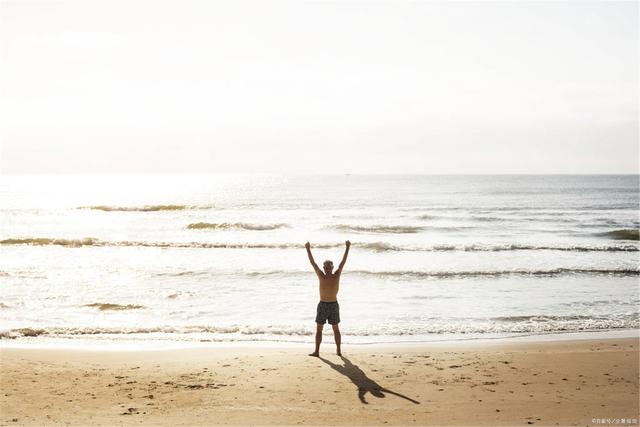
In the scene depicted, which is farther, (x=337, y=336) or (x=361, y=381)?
(x=337, y=336)

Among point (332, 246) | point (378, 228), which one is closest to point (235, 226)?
point (378, 228)

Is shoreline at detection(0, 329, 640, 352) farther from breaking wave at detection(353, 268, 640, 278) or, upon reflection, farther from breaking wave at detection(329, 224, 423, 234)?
breaking wave at detection(329, 224, 423, 234)

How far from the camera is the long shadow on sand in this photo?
7219 mm

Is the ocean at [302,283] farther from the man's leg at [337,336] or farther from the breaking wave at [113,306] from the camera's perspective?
the man's leg at [337,336]

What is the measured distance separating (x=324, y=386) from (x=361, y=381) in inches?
21.7

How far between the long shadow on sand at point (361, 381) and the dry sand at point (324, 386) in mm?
14

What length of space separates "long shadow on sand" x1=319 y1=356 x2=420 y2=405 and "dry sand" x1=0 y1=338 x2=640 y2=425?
0.05 feet

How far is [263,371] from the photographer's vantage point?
26.8ft

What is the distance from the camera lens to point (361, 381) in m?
7.74

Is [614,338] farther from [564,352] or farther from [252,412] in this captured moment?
[252,412]

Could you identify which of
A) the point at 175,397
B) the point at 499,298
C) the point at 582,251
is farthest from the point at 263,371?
the point at 582,251

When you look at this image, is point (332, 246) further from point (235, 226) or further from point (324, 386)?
point (324, 386)

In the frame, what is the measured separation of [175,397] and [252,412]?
1166 mm

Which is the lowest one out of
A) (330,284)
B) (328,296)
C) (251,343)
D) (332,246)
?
(251,343)
